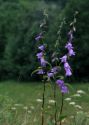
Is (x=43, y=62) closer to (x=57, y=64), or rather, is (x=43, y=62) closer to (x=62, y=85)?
(x=57, y=64)

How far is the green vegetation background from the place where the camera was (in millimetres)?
30922

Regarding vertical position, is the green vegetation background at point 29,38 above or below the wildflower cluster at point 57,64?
above

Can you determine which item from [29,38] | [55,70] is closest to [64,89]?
[55,70]

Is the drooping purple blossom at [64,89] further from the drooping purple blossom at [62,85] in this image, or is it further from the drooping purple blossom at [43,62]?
the drooping purple blossom at [43,62]

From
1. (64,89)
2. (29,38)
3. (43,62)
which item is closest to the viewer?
(64,89)

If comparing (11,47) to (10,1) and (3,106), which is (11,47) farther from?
(3,106)

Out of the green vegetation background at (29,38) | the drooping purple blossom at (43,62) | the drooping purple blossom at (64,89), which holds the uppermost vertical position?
the green vegetation background at (29,38)

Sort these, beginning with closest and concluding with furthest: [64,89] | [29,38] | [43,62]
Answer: [64,89]
[43,62]
[29,38]

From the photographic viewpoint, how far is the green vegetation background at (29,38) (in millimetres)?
30922

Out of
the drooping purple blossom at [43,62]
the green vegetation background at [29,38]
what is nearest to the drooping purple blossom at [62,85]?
the drooping purple blossom at [43,62]

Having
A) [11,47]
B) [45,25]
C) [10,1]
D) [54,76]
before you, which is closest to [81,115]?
[54,76]

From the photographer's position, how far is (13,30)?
38.5 metres

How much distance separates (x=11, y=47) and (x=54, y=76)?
30.0 meters

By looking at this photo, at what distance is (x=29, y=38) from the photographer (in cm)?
3288
